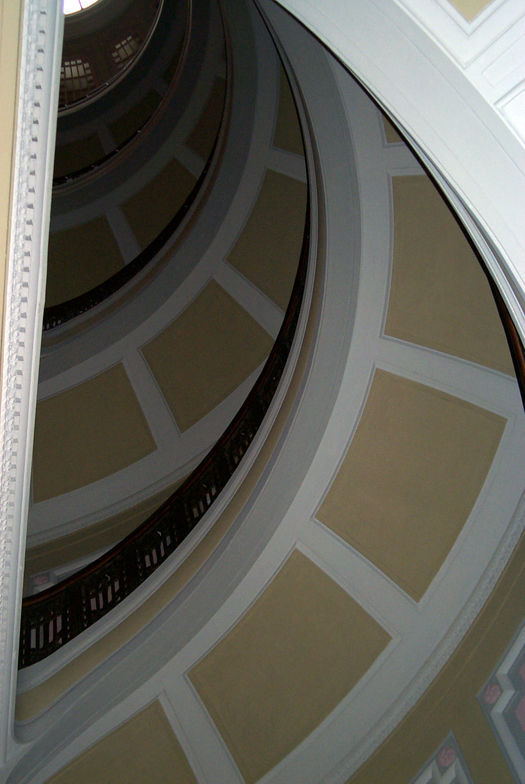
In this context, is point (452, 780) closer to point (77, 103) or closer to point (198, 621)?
point (198, 621)

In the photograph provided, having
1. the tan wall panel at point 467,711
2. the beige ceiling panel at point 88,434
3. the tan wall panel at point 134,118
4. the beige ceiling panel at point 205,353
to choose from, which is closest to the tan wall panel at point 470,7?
the tan wall panel at point 467,711

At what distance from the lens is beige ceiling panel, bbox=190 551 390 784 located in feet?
18.8

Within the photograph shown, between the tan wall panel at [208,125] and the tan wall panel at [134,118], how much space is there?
1341 millimetres

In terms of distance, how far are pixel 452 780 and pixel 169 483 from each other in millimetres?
5044

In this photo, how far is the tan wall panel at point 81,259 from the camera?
1064 centimetres

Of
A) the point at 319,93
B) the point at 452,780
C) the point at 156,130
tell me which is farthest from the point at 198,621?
the point at 156,130

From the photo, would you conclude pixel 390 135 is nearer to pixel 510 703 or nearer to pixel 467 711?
pixel 510 703

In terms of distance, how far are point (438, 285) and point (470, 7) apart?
10.5 feet

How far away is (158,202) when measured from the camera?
1065 centimetres

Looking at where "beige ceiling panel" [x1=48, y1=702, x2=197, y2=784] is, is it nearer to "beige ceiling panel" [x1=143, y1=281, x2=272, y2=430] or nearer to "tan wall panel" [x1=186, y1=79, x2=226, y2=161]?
"beige ceiling panel" [x1=143, y1=281, x2=272, y2=430]

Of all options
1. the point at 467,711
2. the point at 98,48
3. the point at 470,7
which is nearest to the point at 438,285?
the point at 467,711

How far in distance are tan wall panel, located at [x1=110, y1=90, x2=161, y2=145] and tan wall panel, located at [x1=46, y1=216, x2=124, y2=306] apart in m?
1.59

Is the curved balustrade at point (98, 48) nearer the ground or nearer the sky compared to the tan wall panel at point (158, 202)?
nearer the sky

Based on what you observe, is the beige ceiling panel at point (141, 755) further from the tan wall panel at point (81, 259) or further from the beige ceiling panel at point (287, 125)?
the tan wall panel at point (81, 259)
